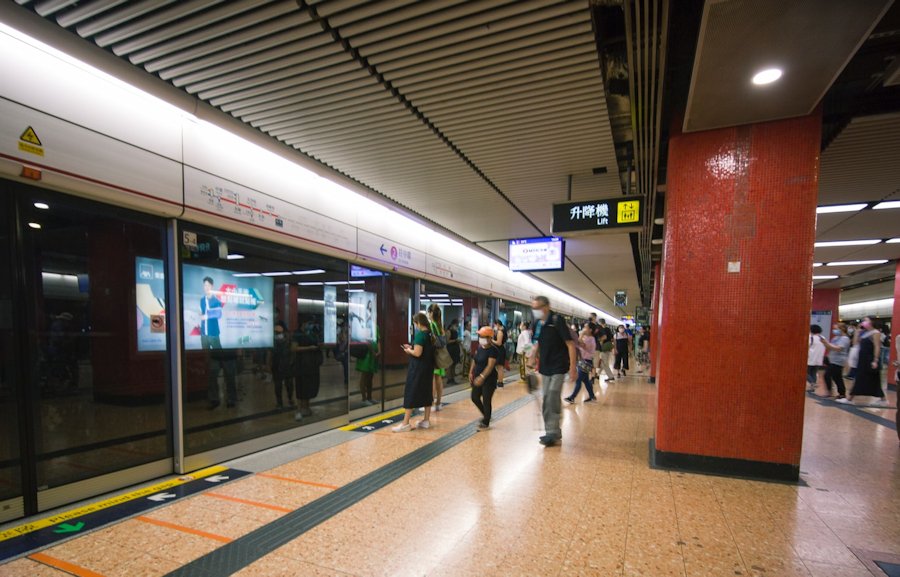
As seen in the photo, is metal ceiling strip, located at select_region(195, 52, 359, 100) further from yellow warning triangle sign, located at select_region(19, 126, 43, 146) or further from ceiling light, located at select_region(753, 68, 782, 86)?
ceiling light, located at select_region(753, 68, 782, 86)

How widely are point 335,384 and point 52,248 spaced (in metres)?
5.53

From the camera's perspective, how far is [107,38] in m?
2.73

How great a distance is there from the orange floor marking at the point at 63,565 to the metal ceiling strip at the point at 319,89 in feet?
10.9

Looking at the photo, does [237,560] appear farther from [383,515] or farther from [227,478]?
[227,478]

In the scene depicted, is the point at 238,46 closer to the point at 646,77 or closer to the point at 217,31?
the point at 217,31

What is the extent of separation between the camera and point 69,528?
2.62m

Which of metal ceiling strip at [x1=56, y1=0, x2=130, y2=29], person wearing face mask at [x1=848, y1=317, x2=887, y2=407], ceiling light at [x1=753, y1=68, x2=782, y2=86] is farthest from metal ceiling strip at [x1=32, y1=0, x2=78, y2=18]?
person wearing face mask at [x1=848, y1=317, x2=887, y2=407]

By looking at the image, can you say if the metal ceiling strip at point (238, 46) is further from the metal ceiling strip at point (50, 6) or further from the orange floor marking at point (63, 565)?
the orange floor marking at point (63, 565)

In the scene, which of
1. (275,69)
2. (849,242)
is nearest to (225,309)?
(275,69)

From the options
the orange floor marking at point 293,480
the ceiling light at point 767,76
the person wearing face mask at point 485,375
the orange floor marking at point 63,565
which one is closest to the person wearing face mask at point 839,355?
the person wearing face mask at point 485,375

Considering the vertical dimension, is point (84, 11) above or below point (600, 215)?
above

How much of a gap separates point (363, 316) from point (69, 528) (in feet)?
15.8

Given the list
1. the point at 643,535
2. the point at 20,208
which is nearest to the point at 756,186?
the point at 643,535

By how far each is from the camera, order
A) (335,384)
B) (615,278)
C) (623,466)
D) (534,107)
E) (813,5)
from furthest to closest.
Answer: (615,278), (335,384), (623,466), (534,107), (813,5)
